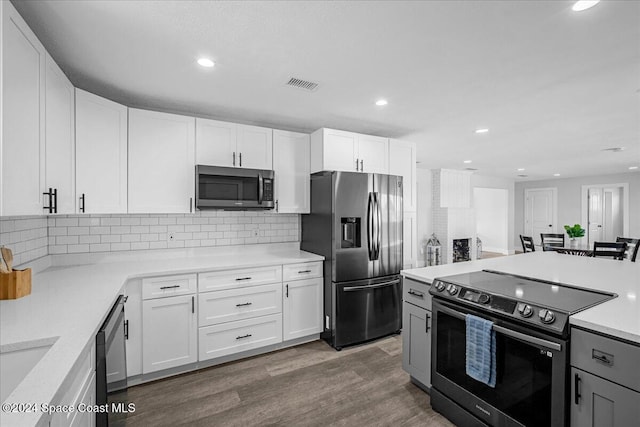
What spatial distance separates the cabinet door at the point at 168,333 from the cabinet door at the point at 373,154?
2305 mm

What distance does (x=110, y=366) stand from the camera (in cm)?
148

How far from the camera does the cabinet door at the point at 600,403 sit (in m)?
1.24

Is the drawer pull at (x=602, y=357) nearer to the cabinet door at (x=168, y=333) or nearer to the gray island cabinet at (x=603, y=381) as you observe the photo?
the gray island cabinet at (x=603, y=381)

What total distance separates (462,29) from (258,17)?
1.15 metres

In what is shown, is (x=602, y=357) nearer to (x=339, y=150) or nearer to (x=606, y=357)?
(x=606, y=357)

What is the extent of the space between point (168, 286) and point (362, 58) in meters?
2.36

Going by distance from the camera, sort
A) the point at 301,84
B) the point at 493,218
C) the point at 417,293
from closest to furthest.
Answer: the point at 417,293 → the point at 301,84 → the point at 493,218

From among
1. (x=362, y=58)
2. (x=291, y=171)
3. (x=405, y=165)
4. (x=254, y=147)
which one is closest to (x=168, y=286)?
(x=254, y=147)

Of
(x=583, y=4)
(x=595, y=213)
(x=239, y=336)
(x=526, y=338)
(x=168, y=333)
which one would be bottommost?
(x=239, y=336)

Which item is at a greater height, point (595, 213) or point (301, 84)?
point (301, 84)

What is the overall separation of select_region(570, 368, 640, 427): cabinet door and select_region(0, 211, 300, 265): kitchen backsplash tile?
2.86m

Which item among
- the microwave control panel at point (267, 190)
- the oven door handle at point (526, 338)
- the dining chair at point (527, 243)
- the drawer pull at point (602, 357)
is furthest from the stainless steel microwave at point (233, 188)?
the dining chair at point (527, 243)

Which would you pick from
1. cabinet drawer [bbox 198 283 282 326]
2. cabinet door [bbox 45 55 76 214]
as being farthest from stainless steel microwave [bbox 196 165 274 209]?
cabinet door [bbox 45 55 76 214]

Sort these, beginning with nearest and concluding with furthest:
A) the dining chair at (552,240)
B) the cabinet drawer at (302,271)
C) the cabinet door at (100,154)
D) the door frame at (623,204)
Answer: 1. the cabinet door at (100,154)
2. the cabinet drawer at (302,271)
3. the dining chair at (552,240)
4. the door frame at (623,204)
